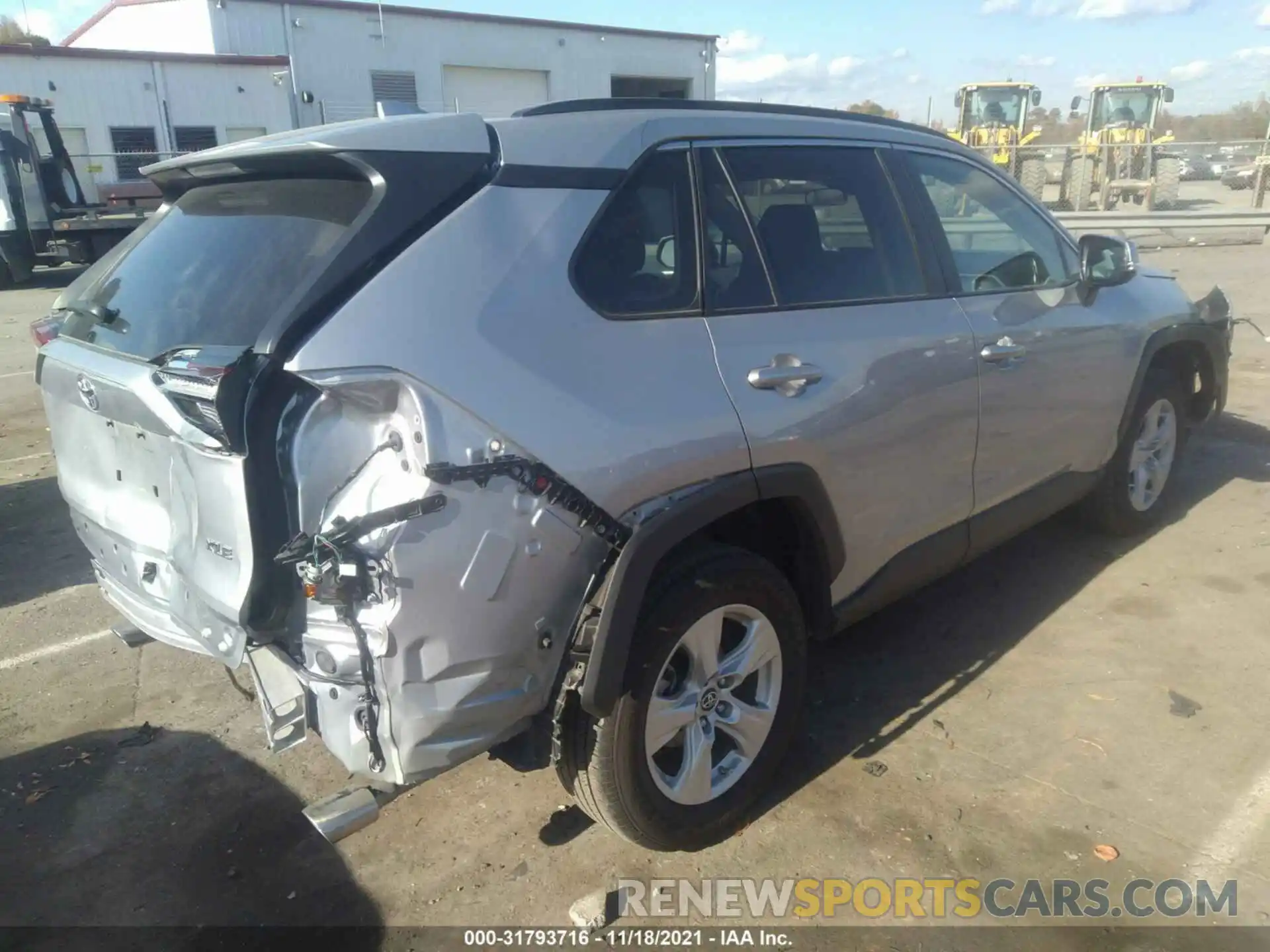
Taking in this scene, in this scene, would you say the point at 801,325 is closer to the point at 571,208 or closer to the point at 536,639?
the point at 571,208

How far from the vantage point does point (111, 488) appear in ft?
8.98

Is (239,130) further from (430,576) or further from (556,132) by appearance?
(430,576)

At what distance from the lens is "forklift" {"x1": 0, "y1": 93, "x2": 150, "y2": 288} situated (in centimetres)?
1745

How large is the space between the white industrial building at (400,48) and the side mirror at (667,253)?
27.0 meters

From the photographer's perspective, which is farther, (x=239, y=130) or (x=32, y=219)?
(x=239, y=130)

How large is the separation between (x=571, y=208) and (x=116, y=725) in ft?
8.82

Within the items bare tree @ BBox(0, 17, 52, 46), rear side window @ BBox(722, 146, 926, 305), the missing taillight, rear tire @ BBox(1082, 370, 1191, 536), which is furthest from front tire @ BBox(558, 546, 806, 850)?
bare tree @ BBox(0, 17, 52, 46)

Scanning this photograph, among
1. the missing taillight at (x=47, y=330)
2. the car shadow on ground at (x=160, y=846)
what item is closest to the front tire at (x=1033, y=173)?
the missing taillight at (x=47, y=330)

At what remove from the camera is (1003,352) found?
3557 millimetres

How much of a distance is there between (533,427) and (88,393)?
1.33m

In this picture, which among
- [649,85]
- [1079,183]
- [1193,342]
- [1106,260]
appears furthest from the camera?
[649,85]

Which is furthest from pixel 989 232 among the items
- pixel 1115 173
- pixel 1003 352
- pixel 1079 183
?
pixel 1115 173

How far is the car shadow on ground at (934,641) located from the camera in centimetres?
340

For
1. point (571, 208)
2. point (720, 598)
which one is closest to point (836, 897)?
point (720, 598)
